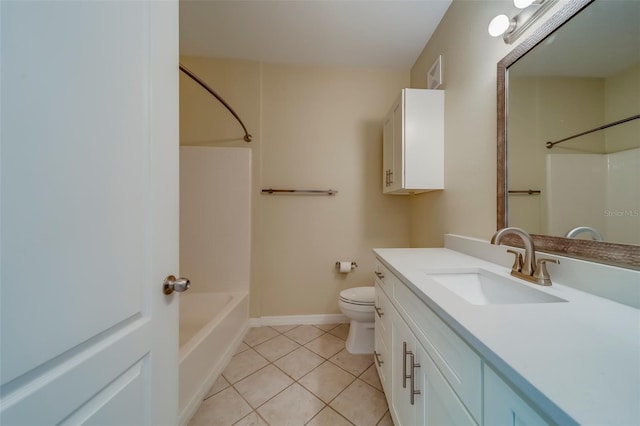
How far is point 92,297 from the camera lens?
1.47ft

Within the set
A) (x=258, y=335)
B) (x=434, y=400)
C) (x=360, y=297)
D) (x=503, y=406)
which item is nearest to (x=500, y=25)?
(x=503, y=406)

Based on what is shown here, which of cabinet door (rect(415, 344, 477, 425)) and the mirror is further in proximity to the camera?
the mirror

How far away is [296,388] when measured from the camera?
133 centimetres

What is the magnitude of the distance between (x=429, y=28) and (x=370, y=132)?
0.88 metres

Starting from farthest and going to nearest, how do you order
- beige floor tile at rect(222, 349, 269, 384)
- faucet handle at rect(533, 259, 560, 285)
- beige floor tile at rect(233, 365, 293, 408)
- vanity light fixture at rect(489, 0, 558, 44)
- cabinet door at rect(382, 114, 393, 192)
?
cabinet door at rect(382, 114, 393, 192), beige floor tile at rect(222, 349, 269, 384), beige floor tile at rect(233, 365, 293, 408), vanity light fixture at rect(489, 0, 558, 44), faucet handle at rect(533, 259, 560, 285)

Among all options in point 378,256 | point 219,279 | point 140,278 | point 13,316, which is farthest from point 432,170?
point 219,279

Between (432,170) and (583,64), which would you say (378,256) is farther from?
(583,64)

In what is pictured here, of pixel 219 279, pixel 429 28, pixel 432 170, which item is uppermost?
pixel 429 28

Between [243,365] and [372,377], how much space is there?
0.92 meters

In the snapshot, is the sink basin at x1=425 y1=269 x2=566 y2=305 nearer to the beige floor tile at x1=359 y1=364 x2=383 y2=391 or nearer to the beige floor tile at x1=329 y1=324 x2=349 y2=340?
the beige floor tile at x1=359 y1=364 x2=383 y2=391

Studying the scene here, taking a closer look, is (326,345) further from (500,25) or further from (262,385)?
(500,25)

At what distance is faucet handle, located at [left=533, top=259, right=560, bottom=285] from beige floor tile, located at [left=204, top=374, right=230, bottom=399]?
1737 mm

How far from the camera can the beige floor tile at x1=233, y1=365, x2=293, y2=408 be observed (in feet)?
4.15

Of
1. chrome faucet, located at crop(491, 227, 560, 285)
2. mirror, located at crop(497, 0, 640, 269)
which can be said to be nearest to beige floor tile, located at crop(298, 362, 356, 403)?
chrome faucet, located at crop(491, 227, 560, 285)
